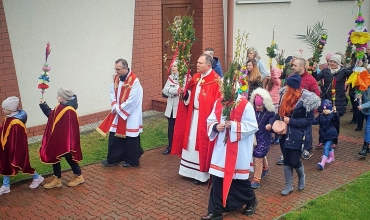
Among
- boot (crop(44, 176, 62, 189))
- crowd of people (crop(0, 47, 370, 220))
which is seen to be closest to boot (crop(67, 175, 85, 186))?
crowd of people (crop(0, 47, 370, 220))

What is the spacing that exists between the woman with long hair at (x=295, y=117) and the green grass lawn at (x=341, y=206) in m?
0.65

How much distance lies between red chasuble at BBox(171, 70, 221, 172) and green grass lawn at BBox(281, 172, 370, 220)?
160 centimetres

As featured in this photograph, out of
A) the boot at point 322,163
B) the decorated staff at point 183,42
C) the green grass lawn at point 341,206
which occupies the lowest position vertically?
the green grass lawn at point 341,206

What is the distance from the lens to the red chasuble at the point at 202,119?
789 cm

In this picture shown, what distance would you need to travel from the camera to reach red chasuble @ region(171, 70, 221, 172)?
789 centimetres

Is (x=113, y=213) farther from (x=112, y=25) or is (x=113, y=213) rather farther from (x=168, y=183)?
(x=112, y=25)

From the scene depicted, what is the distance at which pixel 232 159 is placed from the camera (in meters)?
6.77

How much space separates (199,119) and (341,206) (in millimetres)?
2496

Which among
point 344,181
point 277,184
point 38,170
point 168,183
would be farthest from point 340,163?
point 38,170

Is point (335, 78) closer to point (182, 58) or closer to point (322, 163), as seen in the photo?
point (322, 163)

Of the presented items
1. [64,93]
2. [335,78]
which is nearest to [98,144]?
[64,93]

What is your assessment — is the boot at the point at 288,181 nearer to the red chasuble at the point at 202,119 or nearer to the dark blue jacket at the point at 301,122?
the dark blue jacket at the point at 301,122

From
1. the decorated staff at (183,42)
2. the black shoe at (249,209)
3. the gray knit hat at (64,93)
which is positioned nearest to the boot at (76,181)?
the gray knit hat at (64,93)

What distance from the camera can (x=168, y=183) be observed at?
831cm
